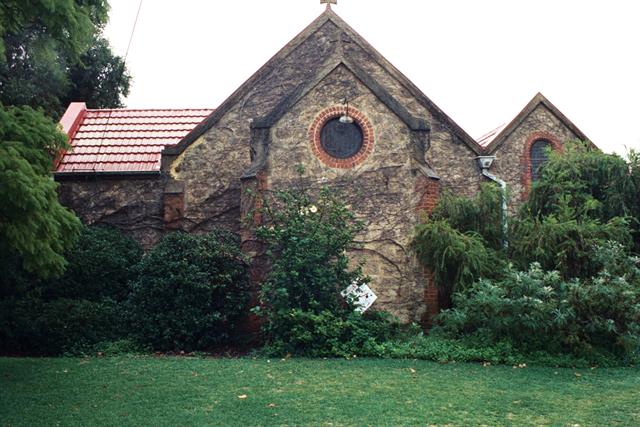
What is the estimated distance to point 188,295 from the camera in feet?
43.4

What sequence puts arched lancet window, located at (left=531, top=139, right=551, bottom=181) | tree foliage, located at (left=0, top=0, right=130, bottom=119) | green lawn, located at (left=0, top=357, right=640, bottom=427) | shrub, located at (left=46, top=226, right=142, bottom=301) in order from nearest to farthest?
1. green lawn, located at (left=0, top=357, right=640, bottom=427)
2. tree foliage, located at (left=0, top=0, right=130, bottom=119)
3. shrub, located at (left=46, top=226, right=142, bottom=301)
4. arched lancet window, located at (left=531, top=139, right=551, bottom=181)

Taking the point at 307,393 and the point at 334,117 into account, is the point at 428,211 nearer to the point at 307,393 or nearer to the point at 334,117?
the point at 334,117

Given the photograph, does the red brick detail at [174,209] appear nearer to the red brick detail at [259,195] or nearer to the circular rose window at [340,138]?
the red brick detail at [259,195]

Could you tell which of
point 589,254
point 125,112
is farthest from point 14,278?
point 589,254

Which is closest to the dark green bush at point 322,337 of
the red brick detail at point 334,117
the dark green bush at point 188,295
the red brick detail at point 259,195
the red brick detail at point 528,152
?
the dark green bush at point 188,295

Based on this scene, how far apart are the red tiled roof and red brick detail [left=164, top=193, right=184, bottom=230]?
0.95 m

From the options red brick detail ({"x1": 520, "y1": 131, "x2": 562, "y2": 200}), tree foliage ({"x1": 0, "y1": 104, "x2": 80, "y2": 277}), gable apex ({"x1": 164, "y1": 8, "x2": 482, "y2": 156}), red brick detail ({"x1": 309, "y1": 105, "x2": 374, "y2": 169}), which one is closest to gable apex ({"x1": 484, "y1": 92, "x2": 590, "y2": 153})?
red brick detail ({"x1": 520, "y1": 131, "x2": 562, "y2": 200})

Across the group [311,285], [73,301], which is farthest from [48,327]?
[311,285]

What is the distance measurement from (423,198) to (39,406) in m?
8.55

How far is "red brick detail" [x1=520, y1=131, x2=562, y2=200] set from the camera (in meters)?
18.0

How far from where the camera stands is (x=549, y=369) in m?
10.9

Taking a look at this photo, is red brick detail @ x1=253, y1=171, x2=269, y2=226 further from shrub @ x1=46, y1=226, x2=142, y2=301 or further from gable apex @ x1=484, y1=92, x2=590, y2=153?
gable apex @ x1=484, y1=92, x2=590, y2=153

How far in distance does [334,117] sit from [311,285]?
410cm

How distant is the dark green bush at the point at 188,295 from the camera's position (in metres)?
13.1
